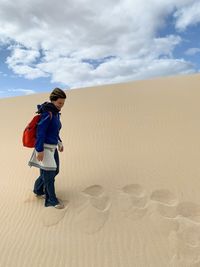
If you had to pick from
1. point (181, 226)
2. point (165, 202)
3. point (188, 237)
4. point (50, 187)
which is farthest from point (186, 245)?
point (50, 187)

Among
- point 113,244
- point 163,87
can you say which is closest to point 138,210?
point 113,244

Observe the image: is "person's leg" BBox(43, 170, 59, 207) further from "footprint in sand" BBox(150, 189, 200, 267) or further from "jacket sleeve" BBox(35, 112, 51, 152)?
"footprint in sand" BBox(150, 189, 200, 267)

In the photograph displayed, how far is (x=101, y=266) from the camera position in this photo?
3258 millimetres

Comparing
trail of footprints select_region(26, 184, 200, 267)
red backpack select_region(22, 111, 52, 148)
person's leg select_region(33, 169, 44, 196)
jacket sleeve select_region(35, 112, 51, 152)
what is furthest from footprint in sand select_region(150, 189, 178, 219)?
red backpack select_region(22, 111, 52, 148)

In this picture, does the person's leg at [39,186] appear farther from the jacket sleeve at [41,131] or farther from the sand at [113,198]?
the jacket sleeve at [41,131]

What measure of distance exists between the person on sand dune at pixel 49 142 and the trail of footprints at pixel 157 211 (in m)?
0.31

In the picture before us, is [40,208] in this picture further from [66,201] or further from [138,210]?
[138,210]

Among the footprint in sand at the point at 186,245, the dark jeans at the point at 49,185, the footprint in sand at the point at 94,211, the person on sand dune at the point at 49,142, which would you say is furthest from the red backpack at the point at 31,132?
the footprint in sand at the point at 186,245

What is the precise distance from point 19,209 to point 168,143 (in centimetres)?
370

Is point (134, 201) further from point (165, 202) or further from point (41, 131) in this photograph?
point (41, 131)

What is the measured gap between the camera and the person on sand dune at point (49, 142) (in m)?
4.07

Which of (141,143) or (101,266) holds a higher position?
(141,143)

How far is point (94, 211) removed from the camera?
4.26 meters

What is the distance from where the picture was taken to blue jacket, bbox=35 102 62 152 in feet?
13.3
